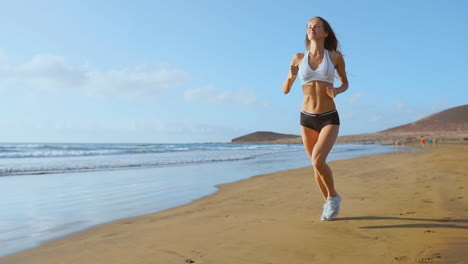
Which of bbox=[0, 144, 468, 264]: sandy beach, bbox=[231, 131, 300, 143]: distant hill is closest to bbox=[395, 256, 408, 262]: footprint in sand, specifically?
bbox=[0, 144, 468, 264]: sandy beach

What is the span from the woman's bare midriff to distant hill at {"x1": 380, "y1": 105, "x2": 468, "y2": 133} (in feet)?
253

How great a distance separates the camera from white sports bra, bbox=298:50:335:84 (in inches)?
139

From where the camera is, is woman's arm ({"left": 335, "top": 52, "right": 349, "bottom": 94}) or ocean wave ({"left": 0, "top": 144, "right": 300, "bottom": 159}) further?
ocean wave ({"left": 0, "top": 144, "right": 300, "bottom": 159})

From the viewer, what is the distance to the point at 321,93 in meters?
3.57

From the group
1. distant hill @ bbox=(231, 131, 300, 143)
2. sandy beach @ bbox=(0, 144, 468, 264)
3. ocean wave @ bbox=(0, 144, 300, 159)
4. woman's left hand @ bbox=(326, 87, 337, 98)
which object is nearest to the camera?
sandy beach @ bbox=(0, 144, 468, 264)

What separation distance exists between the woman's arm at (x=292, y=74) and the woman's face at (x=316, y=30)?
0.25 m

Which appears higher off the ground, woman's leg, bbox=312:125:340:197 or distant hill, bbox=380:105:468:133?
distant hill, bbox=380:105:468:133

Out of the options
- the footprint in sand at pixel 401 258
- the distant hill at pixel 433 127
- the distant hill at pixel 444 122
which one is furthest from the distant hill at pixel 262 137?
the footprint in sand at pixel 401 258

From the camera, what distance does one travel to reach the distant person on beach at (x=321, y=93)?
3494 millimetres

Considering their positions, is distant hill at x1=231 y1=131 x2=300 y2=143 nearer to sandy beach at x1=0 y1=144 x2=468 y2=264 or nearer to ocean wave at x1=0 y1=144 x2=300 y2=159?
ocean wave at x1=0 y1=144 x2=300 y2=159

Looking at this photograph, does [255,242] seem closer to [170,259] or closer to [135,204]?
[170,259]

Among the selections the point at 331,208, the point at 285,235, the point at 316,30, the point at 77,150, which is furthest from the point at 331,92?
the point at 77,150

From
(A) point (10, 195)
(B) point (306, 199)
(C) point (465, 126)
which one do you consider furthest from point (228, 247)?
(C) point (465, 126)

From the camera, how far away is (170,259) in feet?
8.46
